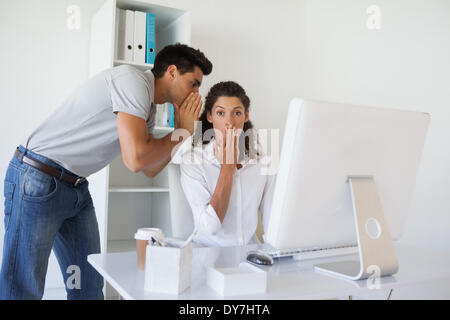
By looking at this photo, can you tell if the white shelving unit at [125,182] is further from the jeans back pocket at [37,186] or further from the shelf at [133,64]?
the jeans back pocket at [37,186]

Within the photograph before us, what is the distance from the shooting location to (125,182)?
2.88 metres

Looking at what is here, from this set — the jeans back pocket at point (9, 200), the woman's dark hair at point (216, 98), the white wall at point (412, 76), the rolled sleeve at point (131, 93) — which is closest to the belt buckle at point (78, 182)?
the jeans back pocket at point (9, 200)

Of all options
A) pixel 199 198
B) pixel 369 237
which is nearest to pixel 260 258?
pixel 369 237

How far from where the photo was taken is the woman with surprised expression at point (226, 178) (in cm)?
171

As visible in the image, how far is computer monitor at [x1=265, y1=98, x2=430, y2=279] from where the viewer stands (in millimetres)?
998

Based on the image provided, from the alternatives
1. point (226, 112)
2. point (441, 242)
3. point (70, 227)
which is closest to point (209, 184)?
point (226, 112)

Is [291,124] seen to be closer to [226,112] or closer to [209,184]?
[209,184]

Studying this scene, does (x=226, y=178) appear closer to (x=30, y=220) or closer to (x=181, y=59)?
(x=181, y=59)

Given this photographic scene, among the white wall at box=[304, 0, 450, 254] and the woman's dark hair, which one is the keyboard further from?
the white wall at box=[304, 0, 450, 254]

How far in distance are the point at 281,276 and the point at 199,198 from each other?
673 mm

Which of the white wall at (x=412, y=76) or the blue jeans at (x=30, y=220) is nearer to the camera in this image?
the blue jeans at (x=30, y=220)

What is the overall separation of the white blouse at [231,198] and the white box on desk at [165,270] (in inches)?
27.4

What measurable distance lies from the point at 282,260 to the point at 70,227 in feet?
2.97

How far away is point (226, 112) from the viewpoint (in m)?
2.01
